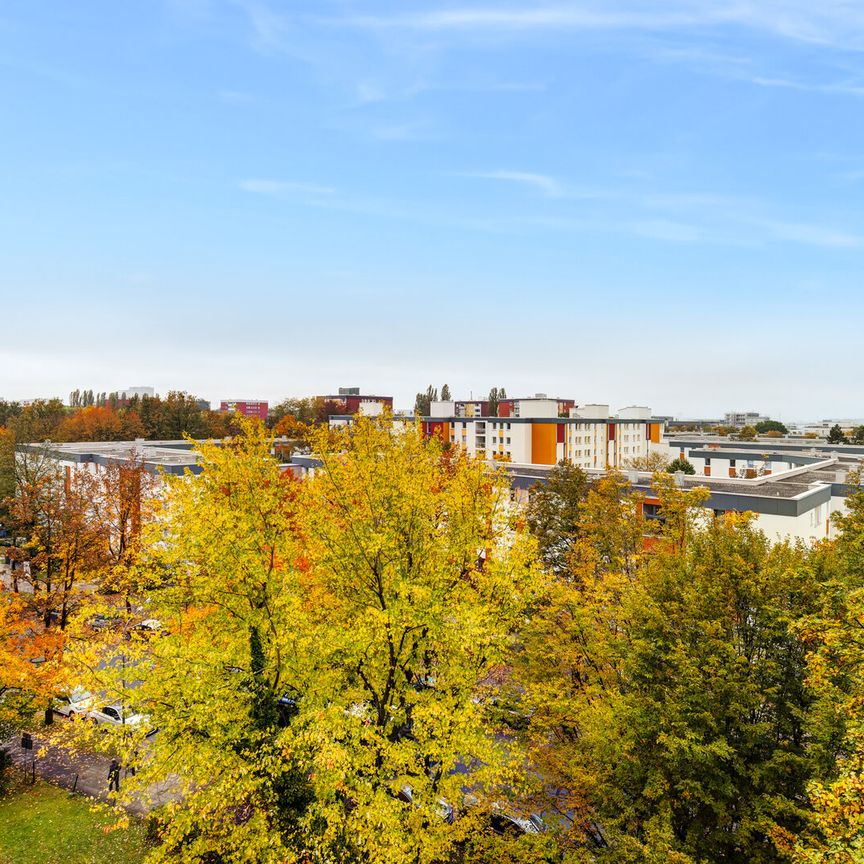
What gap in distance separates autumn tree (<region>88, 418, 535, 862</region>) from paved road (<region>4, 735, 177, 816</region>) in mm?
5197

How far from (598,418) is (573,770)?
8531 cm

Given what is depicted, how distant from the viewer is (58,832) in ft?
60.4

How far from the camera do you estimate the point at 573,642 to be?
17266 mm

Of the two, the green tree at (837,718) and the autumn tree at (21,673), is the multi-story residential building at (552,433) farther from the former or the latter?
the green tree at (837,718)

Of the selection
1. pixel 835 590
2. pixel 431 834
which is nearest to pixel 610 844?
pixel 431 834

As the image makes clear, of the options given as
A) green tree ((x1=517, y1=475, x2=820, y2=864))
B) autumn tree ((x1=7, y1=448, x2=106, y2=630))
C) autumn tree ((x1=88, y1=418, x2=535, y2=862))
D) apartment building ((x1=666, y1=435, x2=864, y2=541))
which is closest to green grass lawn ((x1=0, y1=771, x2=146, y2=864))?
autumn tree ((x1=88, y1=418, x2=535, y2=862))

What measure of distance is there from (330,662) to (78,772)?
51.5 feet

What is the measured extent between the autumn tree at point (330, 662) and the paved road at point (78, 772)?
5197 mm

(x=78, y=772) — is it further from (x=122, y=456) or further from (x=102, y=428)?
(x=102, y=428)

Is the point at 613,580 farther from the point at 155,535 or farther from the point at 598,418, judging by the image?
the point at 598,418

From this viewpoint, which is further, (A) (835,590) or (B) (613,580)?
(B) (613,580)

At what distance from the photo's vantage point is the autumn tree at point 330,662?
12.5 meters

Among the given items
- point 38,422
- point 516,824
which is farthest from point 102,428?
point 516,824

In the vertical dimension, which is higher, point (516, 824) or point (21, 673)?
point (21, 673)
